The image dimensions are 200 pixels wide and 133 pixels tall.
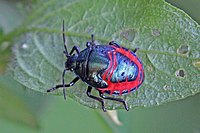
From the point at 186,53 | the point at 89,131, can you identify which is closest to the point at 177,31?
the point at 186,53

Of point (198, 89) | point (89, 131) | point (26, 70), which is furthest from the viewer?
point (89, 131)

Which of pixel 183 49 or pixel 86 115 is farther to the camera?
pixel 86 115

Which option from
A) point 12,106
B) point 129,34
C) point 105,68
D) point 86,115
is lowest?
point 86,115

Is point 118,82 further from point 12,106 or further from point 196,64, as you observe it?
point 12,106

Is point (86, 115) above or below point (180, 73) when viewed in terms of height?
below

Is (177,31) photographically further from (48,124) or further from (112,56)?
(48,124)

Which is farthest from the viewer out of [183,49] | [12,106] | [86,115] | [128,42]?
[86,115]

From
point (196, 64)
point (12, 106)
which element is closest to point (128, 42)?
point (196, 64)
